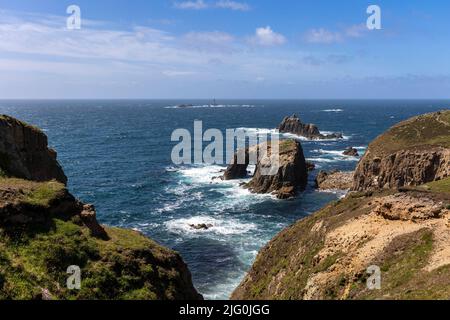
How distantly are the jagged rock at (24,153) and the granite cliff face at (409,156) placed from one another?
204 ft

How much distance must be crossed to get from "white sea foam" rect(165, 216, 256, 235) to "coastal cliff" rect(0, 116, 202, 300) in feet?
112

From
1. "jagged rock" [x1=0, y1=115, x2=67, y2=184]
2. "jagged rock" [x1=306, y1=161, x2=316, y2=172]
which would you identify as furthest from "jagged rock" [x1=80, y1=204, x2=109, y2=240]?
"jagged rock" [x1=306, y1=161, x2=316, y2=172]

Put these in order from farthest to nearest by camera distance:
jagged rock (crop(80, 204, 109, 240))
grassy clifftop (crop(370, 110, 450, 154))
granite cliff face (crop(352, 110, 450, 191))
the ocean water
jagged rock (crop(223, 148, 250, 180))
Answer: jagged rock (crop(223, 148, 250, 180)), grassy clifftop (crop(370, 110, 450, 154)), granite cliff face (crop(352, 110, 450, 191)), the ocean water, jagged rock (crop(80, 204, 109, 240))

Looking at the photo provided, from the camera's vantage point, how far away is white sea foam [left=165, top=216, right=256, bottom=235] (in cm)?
6862

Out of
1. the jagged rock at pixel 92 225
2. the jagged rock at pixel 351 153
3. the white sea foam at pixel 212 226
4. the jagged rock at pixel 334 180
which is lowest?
the white sea foam at pixel 212 226

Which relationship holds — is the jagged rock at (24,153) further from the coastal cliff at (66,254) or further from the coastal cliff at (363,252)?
the coastal cliff at (363,252)

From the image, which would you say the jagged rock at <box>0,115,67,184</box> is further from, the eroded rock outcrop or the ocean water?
the eroded rock outcrop

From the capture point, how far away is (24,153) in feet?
132

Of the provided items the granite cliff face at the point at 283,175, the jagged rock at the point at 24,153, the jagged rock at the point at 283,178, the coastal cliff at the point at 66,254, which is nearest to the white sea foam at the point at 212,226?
the granite cliff face at the point at 283,175

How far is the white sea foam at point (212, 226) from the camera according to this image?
6862 centimetres

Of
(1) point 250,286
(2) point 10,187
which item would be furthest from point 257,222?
(2) point 10,187

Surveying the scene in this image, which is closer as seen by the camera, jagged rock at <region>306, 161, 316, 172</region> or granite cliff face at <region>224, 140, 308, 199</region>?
granite cliff face at <region>224, 140, 308, 199</region>
